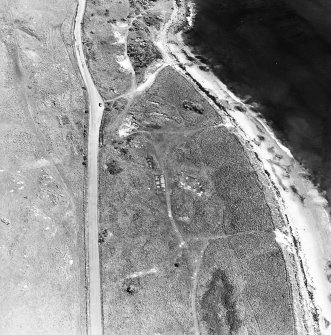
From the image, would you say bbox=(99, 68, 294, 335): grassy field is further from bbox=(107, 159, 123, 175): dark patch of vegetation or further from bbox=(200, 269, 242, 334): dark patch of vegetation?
bbox=(200, 269, 242, 334): dark patch of vegetation

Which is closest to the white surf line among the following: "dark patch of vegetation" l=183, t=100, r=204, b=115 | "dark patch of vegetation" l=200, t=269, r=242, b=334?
"dark patch of vegetation" l=183, t=100, r=204, b=115

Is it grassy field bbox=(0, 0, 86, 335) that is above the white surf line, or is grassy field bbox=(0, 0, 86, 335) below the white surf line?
below

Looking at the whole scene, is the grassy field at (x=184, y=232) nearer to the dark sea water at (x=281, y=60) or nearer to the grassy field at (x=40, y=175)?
the grassy field at (x=40, y=175)

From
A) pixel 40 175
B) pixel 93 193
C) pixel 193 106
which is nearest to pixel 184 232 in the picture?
pixel 93 193

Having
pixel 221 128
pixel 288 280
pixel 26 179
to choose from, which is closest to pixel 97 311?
pixel 26 179

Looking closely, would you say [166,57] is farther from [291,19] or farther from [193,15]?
[291,19]
